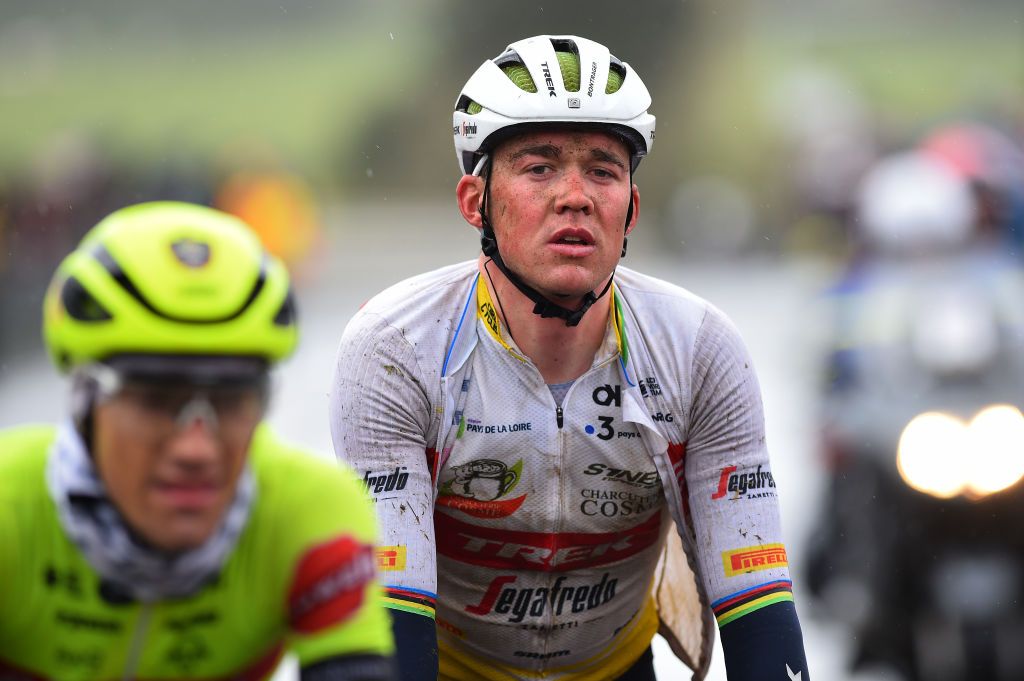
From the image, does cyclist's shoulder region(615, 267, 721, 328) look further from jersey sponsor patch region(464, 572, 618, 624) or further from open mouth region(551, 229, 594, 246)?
jersey sponsor patch region(464, 572, 618, 624)

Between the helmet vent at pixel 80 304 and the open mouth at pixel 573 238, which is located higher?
the open mouth at pixel 573 238

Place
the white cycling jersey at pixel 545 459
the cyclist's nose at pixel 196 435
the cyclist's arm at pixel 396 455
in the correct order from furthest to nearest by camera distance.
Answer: the white cycling jersey at pixel 545 459 < the cyclist's arm at pixel 396 455 < the cyclist's nose at pixel 196 435

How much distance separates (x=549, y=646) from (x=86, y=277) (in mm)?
2235

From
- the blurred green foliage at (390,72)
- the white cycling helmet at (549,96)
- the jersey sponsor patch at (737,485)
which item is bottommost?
the jersey sponsor patch at (737,485)

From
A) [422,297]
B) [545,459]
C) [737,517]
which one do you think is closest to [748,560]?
[737,517]

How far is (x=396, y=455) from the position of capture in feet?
15.0

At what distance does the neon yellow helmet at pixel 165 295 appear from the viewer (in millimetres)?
A: 3172

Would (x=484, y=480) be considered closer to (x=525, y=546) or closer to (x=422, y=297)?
(x=525, y=546)

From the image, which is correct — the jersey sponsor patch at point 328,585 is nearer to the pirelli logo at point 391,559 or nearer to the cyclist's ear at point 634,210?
the pirelli logo at point 391,559

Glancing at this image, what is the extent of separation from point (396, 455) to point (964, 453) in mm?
4752

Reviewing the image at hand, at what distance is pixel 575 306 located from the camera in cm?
484

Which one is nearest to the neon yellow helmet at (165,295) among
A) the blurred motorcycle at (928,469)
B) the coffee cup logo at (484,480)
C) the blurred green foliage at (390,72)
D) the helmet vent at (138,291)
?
the helmet vent at (138,291)

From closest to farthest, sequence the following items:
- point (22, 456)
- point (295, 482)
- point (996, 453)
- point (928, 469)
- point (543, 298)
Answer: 1. point (22, 456)
2. point (295, 482)
3. point (543, 298)
4. point (996, 453)
5. point (928, 469)

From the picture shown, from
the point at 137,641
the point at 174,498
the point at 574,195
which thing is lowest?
the point at 137,641
